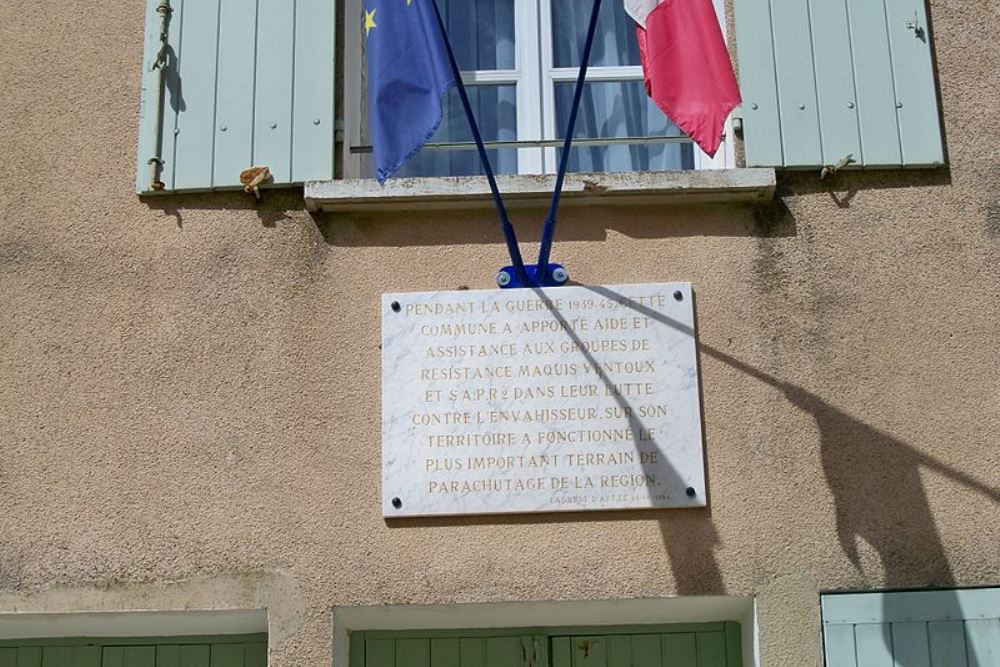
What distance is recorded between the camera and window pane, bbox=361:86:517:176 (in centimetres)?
559

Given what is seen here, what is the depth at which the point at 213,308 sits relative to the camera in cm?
502

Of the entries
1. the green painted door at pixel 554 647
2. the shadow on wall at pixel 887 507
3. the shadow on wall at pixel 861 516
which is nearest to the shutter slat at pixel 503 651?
the green painted door at pixel 554 647

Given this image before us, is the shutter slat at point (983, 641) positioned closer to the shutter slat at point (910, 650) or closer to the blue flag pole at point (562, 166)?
the shutter slat at point (910, 650)

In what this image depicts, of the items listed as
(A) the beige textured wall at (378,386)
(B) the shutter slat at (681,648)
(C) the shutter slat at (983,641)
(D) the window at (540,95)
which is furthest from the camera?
(D) the window at (540,95)

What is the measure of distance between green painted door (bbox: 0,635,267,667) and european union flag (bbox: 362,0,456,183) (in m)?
1.78

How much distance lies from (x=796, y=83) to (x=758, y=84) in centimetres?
14

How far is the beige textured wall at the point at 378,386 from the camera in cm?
472

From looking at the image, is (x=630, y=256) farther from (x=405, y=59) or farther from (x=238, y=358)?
(x=238, y=358)

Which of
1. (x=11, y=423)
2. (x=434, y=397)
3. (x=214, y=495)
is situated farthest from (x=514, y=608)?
(x=11, y=423)

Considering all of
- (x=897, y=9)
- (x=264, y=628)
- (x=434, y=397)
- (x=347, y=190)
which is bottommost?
(x=264, y=628)

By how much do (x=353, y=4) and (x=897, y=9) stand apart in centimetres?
207

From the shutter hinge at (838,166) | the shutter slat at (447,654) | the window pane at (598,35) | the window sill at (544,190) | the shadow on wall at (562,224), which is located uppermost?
the window pane at (598,35)

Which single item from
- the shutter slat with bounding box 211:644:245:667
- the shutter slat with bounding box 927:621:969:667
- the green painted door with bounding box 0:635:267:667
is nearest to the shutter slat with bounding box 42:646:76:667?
the green painted door with bounding box 0:635:267:667

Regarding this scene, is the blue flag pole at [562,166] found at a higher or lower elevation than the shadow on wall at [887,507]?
higher
